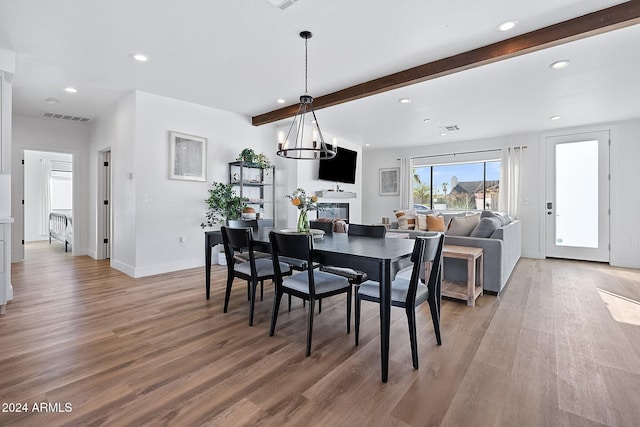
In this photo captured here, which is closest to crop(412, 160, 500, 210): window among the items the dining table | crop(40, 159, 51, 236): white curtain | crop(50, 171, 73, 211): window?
the dining table

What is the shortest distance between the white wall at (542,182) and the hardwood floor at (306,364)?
267cm

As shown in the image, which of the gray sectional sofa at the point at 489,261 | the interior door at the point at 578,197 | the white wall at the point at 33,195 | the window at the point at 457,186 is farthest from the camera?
the white wall at the point at 33,195

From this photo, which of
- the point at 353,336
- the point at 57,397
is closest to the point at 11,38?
the point at 57,397

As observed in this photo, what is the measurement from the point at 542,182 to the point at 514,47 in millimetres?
4388

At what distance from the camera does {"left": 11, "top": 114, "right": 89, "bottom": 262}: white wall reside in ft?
17.6

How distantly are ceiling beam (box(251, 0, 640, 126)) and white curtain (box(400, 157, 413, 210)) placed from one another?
4.35 meters

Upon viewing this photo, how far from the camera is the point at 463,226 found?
13.3 ft

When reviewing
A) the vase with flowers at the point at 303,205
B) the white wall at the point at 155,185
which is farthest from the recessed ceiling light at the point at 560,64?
the white wall at the point at 155,185

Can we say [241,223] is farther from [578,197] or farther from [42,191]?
[42,191]

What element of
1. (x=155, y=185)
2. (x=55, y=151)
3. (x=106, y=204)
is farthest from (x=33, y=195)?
(x=155, y=185)

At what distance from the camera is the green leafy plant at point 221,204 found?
4.86 meters

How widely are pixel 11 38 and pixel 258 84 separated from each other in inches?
91.4

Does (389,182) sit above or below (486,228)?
above

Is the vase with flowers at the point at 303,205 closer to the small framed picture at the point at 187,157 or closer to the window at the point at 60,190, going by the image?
the small framed picture at the point at 187,157
